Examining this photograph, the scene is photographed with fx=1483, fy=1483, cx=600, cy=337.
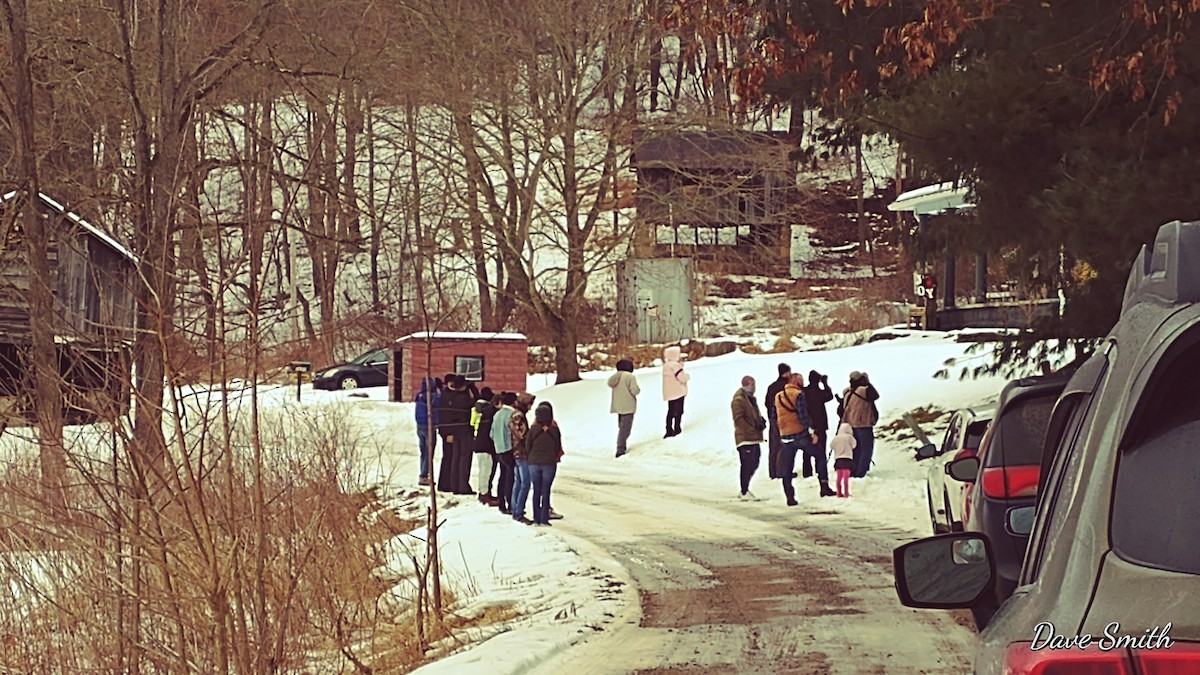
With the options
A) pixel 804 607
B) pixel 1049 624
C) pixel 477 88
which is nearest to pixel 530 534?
pixel 804 607

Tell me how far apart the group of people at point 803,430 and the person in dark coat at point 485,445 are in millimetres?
3330

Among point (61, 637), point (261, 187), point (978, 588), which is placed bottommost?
point (61, 637)

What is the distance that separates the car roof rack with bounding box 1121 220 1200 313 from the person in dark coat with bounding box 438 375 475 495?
18.6 meters

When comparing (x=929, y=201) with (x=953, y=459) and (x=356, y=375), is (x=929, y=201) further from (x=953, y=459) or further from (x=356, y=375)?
(x=953, y=459)

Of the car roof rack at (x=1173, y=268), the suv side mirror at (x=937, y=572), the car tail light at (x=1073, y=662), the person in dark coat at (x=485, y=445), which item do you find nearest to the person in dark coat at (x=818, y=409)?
the person in dark coat at (x=485, y=445)

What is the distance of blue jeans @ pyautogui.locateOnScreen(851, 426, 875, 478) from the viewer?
20828 millimetres

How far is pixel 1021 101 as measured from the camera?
14.5 m

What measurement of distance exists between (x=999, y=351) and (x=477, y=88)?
19.4 meters

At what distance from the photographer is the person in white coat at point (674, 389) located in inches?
1098

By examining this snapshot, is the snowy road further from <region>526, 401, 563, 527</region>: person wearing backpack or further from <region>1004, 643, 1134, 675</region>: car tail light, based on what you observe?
<region>1004, 643, 1134, 675</region>: car tail light

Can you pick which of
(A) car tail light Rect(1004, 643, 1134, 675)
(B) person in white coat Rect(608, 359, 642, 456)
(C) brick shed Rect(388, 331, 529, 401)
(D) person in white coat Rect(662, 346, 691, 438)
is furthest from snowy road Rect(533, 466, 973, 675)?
(C) brick shed Rect(388, 331, 529, 401)

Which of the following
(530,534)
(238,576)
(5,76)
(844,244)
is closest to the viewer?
(238,576)

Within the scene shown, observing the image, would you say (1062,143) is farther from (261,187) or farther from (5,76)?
(5,76)

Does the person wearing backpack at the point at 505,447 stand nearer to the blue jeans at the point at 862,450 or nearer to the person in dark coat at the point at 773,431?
the person in dark coat at the point at 773,431
